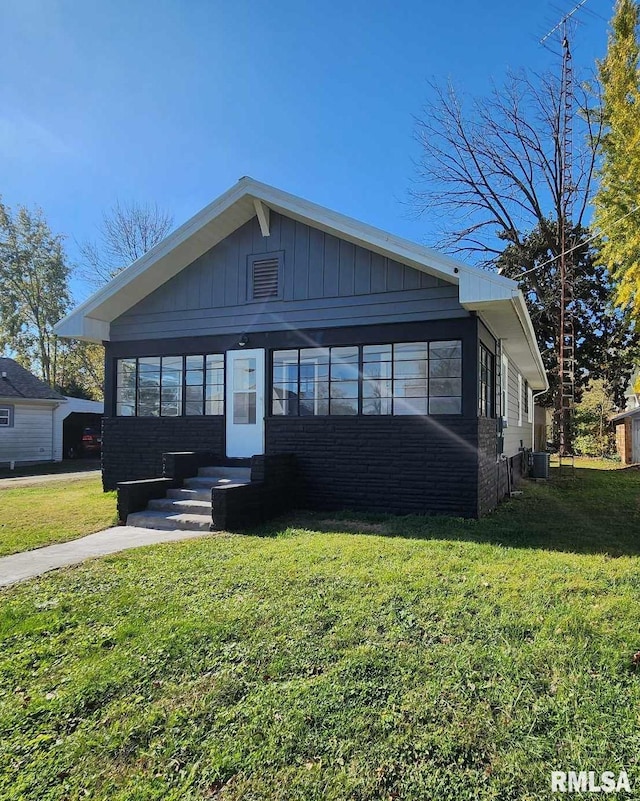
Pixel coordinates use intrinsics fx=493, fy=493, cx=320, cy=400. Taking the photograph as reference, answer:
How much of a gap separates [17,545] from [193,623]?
140 inches

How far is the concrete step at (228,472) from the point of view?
838 centimetres

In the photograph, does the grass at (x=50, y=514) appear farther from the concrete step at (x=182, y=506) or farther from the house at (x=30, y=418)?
the house at (x=30, y=418)

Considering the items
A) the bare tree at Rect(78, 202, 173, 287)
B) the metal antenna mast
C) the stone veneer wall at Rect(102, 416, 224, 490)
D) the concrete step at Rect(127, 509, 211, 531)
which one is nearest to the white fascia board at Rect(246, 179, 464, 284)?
the stone veneer wall at Rect(102, 416, 224, 490)

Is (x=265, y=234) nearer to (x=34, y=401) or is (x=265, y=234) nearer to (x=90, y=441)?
(x=34, y=401)

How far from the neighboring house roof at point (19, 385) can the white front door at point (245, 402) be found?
46.6 ft

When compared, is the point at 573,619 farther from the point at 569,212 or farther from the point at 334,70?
the point at 569,212

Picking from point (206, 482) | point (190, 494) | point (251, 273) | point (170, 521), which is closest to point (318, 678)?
point (170, 521)

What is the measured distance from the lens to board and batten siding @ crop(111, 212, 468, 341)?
25.1 ft

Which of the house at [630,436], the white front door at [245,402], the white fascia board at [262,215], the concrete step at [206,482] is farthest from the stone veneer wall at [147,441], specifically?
the house at [630,436]

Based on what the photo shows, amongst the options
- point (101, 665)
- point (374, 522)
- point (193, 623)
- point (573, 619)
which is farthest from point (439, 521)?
point (101, 665)

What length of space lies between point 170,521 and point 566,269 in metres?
20.3

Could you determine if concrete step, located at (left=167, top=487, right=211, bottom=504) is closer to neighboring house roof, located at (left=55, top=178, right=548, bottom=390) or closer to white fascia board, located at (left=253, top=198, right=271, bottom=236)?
neighboring house roof, located at (left=55, top=178, right=548, bottom=390)

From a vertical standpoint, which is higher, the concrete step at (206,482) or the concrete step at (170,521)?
the concrete step at (206,482)

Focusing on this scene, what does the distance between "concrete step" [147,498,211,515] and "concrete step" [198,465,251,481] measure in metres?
0.92
